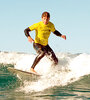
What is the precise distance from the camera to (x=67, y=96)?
6.68 m

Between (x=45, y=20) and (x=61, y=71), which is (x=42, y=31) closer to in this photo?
(x=45, y=20)

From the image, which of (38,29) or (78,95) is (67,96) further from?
(38,29)

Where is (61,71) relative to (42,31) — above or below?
below

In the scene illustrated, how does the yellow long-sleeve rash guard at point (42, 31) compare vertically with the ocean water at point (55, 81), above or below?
above

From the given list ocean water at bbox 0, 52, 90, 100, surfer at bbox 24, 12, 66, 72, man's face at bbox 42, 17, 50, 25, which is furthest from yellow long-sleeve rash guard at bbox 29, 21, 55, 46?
ocean water at bbox 0, 52, 90, 100

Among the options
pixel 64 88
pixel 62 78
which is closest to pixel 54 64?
pixel 62 78

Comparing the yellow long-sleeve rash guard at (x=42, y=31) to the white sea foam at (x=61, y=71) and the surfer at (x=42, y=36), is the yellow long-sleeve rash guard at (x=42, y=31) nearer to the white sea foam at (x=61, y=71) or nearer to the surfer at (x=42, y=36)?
the surfer at (x=42, y=36)

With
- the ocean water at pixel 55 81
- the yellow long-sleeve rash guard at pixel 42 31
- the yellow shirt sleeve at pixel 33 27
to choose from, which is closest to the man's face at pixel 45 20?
the yellow long-sleeve rash guard at pixel 42 31

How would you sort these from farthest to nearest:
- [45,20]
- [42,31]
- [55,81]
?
[55,81] < [42,31] < [45,20]

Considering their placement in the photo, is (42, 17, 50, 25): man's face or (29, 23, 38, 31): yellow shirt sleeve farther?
(29, 23, 38, 31): yellow shirt sleeve

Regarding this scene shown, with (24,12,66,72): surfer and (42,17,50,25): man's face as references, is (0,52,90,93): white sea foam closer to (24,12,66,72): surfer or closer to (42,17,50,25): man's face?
(24,12,66,72): surfer

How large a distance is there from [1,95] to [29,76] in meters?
2.02

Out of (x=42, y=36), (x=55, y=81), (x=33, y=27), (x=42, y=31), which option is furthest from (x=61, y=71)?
(x=33, y=27)

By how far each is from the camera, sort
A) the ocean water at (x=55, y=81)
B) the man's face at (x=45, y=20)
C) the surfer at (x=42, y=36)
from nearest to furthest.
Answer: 1. the ocean water at (x=55, y=81)
2. the man's face at (x=45, y=20)
3. the surfer at (x=42, y=36)
